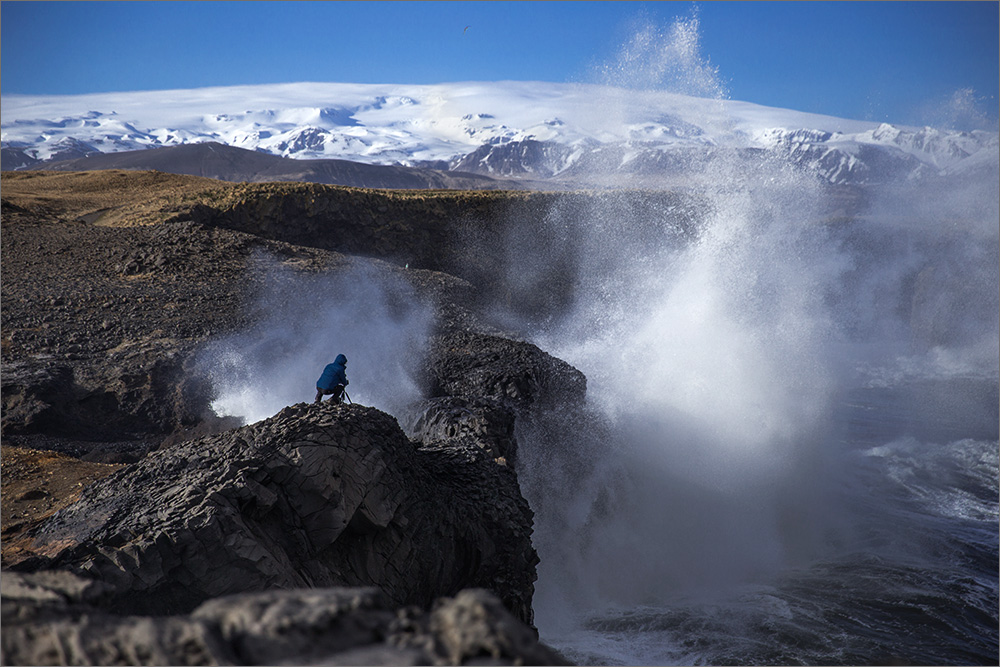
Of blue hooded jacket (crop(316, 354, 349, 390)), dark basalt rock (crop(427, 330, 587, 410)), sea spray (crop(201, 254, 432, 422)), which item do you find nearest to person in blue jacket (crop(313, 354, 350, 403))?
blue hooded jacket (crop(316, 354, 349, 390))

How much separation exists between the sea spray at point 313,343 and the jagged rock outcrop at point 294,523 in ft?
14.4

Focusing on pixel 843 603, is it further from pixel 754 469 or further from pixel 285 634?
pixel 285 634

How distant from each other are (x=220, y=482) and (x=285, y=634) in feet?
10.9

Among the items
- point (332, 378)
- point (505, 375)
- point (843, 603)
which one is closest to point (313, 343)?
point (505, 375)

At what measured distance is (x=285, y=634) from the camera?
1582 mm

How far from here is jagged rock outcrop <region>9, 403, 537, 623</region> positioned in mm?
4109

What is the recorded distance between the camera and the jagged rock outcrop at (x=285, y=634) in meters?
1.56

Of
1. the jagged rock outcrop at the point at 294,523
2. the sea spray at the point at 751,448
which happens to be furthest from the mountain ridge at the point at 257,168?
the jagged rock outcrop at the point at 294,523

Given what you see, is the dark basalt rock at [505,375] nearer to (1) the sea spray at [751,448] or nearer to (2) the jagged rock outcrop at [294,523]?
(1) the sea spray at [751,448]

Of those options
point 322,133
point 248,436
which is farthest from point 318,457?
point 322,133

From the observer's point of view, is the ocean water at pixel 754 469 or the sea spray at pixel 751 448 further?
the sea spray at pixel 751 448

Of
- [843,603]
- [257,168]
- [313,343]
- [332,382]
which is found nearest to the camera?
[332,382]

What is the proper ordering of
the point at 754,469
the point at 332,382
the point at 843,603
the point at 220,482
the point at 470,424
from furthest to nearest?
the point at 754,469 < the point at 843,603 < the point at 470,424 < the point at 332,382 < the point at 220,482

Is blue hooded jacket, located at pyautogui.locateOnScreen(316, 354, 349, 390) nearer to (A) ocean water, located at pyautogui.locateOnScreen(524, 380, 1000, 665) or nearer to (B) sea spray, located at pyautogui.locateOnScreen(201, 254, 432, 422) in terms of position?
(B) sea spray, located at pyautogui.locateOnScreen(201, 254, 432, 422)
